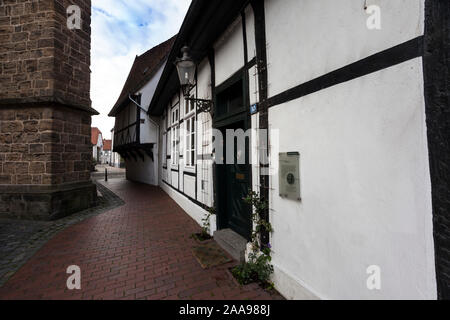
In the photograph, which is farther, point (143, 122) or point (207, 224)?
point (143, 122)

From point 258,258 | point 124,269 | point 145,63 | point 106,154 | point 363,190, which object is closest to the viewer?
point 363,190

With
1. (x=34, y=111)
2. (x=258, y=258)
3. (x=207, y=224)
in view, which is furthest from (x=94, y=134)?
(x=258, y=258)

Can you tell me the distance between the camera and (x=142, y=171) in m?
13.3

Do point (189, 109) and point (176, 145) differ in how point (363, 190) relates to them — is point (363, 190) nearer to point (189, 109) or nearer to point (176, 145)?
point (189, 109)

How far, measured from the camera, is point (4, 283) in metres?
2.52

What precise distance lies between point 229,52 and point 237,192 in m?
2.39

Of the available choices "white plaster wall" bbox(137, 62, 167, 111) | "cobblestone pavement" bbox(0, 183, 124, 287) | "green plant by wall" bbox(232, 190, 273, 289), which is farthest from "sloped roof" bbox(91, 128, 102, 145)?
"green plant by wall" bbox(232, 190, 273, 289)

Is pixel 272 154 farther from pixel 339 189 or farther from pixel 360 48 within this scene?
pixel 360 48

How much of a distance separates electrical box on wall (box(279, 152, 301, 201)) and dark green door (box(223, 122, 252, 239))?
77 cm

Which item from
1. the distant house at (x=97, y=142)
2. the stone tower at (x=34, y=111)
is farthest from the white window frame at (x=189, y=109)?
the distant house at (x=97, y=142)

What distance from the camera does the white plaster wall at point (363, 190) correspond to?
1.26m

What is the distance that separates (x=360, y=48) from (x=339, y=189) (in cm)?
108

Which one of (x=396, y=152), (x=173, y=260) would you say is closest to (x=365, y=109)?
(x=396, y=152)

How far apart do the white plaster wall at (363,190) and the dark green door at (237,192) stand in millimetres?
1167
